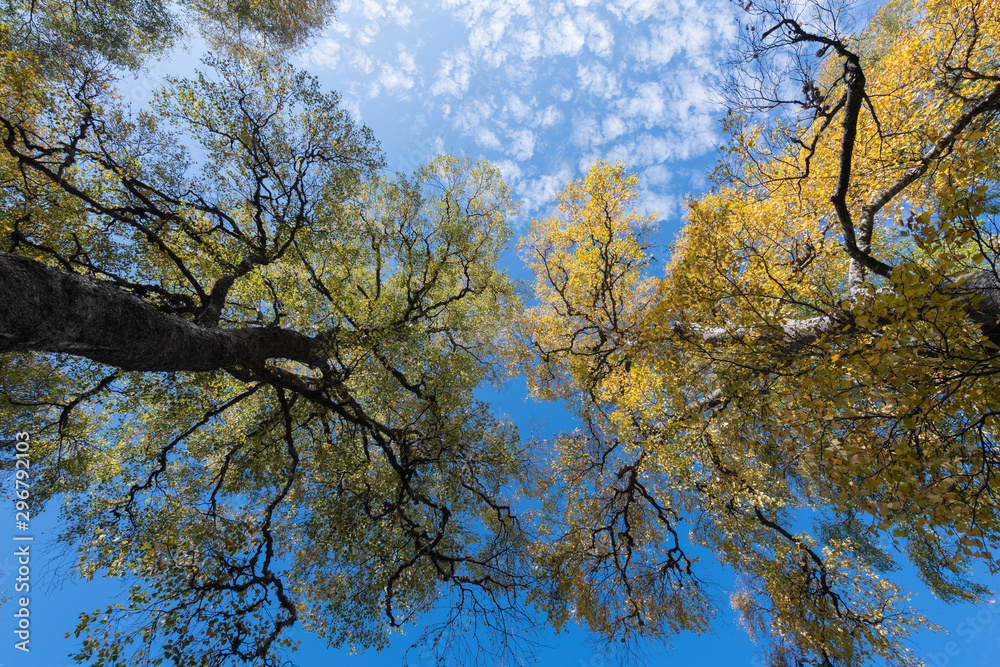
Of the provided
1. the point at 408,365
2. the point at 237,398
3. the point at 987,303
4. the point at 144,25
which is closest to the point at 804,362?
the point at 987,303

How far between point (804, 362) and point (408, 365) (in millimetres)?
7427

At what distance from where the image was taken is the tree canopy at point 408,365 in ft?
18.2

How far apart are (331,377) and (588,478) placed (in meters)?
7.93

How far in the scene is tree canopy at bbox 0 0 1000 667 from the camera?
554cm

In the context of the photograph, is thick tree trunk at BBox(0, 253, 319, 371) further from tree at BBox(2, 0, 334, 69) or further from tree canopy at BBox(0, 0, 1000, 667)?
tree at BBox(2, 0, 334, 69)

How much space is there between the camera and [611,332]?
11719 mm

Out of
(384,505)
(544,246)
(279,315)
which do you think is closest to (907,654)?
(384,505)

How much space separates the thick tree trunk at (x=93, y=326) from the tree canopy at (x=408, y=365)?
4cm

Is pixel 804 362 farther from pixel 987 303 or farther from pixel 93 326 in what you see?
pixel 93 326

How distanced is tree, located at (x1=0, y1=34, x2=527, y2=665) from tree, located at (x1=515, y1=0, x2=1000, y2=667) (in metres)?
3.67

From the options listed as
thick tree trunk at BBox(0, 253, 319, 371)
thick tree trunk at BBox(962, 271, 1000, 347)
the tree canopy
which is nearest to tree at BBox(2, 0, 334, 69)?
the tree canopy

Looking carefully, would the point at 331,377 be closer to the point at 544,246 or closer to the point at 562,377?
the point at 562,377

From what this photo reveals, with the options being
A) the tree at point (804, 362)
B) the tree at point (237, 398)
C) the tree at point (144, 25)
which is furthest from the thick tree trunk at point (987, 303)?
the tree at point (144, 25)

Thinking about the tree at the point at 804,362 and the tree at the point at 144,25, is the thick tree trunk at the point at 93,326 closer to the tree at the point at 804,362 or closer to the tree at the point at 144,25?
the tree at the point at 804,362
